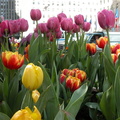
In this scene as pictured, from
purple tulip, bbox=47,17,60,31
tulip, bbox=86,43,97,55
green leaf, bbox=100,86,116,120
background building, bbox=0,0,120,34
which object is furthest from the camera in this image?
background building, bbox=0,0,120,34

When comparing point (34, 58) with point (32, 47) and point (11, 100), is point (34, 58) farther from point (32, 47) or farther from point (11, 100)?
point (11, 100)

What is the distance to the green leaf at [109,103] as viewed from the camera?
73 centimetres

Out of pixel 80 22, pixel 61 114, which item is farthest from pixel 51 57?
pixel 61 114

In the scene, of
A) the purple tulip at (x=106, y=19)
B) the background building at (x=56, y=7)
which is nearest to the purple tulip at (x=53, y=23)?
the purple tulip at (x=106, y=19)

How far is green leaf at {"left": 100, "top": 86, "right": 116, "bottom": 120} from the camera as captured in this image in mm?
731

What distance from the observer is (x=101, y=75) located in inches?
50.1

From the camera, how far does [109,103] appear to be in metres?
0.75

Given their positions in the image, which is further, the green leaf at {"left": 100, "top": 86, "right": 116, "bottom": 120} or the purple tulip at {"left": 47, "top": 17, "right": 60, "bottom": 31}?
the purple tulip at {"left": 47, "top": 17, "right": 60, "bottom": 31}

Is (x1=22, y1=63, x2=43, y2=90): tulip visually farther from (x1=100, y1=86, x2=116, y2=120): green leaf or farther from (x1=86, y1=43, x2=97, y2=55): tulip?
(x1=86, y1=43, x2=97, y2=55): tulip

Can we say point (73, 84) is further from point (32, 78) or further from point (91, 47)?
point (91, 47)

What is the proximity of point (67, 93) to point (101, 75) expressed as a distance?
0.42 metres

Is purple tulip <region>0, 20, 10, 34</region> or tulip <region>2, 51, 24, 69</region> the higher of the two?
purple tulip <region>0, 20, 10, 34</region>

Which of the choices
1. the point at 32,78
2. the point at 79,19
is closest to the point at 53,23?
the point at 79,19

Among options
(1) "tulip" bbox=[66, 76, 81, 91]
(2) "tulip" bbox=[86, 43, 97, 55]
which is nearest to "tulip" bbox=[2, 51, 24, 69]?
(1) "tulip" bbox=[66, 76, 81, 91]
